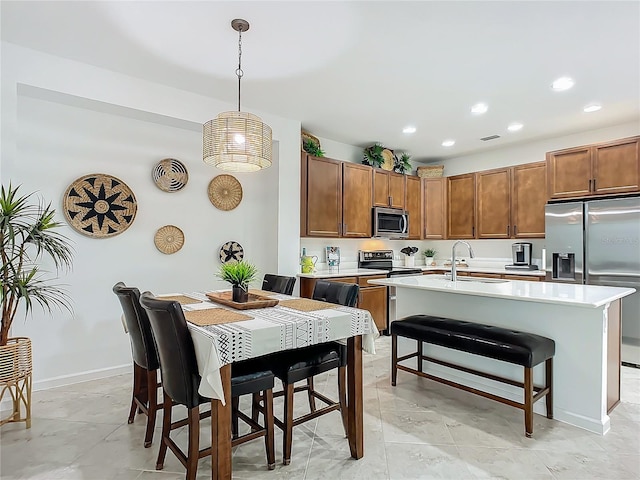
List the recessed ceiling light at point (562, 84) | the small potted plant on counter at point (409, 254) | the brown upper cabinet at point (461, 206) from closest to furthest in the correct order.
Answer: the recessed ceiling light at point (562, 84), the brown upper cabinet at point (461, 206), the small potted plant on counter at point (409, 254)

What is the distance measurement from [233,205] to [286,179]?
68 centimetres

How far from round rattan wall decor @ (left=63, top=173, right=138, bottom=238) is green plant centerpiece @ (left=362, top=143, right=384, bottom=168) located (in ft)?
10.5

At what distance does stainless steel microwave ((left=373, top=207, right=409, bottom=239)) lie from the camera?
17.2ft

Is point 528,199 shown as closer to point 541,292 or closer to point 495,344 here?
point 541,292

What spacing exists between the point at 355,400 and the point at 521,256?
4073 millimetres

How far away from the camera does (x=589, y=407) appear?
7.97 ft

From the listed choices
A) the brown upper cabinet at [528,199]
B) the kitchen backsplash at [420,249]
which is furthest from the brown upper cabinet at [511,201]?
the kitchen backsplash at [420,249]

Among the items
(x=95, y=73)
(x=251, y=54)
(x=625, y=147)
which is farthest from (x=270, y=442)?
(x=625, y=147)

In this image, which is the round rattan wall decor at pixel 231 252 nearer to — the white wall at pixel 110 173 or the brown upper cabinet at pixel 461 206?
the white wall at pixel 110 173

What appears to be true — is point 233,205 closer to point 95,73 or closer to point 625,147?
point 95,73

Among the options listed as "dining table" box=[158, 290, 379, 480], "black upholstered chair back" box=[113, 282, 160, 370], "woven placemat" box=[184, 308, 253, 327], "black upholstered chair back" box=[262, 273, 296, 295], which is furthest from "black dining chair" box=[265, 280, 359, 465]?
"black upholstered chair back" box=[113, 282, 160, 370]

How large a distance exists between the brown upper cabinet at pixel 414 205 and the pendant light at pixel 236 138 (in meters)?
3.66

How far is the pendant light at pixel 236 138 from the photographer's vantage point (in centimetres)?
242

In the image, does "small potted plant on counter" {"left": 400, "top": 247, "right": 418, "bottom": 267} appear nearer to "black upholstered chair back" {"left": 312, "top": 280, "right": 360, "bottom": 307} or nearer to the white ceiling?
the white ceiling
